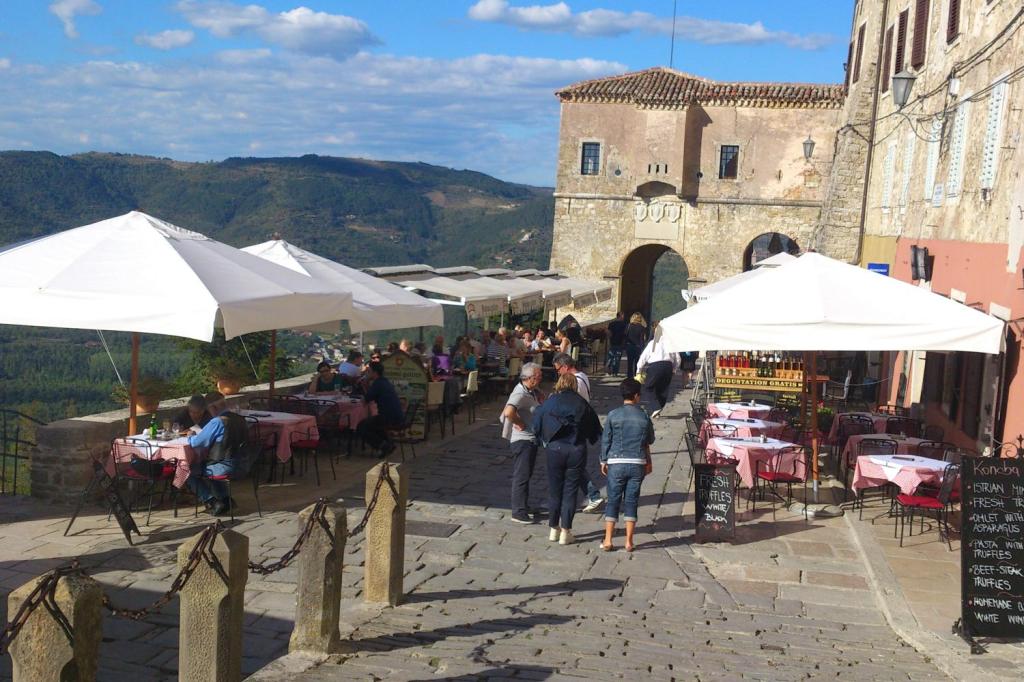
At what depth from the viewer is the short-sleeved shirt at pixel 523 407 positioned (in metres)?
10.2

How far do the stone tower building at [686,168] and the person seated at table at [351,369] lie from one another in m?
23.4

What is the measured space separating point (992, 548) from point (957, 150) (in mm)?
8572

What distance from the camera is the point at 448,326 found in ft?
227

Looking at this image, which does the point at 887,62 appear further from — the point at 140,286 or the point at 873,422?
the point at 140,286

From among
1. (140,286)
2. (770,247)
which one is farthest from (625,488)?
(770,247)

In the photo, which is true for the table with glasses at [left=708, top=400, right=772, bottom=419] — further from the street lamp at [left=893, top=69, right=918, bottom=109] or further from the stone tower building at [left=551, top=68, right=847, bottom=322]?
the stone tower building at [left=551, top=68, right=847, bottom=322]

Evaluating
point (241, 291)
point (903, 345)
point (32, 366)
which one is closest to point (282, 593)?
point (241, 291)

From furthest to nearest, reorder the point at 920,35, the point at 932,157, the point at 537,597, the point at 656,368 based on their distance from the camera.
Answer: the point at 920,35 → the point at 656,368 → the point at 932,157 → the point at 537,597

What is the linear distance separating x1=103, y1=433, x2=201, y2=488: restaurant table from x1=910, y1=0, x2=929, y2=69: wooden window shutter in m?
13.8

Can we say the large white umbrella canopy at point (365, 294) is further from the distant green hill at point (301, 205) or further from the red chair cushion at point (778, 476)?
the distant green hill at point (301, 205)

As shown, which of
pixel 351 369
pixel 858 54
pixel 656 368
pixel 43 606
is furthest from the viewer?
pixel 858 54

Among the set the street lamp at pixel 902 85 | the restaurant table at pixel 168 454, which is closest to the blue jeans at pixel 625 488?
the restaurant table at pixel 168 454

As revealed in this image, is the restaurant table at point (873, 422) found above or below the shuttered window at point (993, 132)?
below

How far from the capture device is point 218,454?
31.8ft
